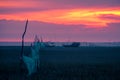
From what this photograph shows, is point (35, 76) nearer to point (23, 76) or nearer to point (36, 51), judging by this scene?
point (23, 76)

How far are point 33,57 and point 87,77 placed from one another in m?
4.72

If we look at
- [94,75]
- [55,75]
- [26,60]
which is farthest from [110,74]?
[26,60]

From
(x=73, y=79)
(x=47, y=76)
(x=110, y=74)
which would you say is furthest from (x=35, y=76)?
(x=110, y=74)

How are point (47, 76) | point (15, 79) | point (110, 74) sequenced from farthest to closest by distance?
1. point (110, 74)
2. point (47, 76)
3. point (15, 79)

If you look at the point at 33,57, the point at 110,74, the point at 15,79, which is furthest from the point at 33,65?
the point at 110,74

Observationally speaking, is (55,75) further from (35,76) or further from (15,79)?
(15,79)

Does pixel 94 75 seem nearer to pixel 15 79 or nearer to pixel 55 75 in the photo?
pixel 55 75

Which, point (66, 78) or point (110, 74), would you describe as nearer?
point (66, 78)

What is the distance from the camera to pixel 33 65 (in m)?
29.0

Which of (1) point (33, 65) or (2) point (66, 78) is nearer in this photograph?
(2) point (66, 78)

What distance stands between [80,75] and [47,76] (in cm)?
233

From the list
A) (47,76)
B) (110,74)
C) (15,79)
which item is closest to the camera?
(15,79)

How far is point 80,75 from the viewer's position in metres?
28.4

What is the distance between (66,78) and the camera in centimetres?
2669
